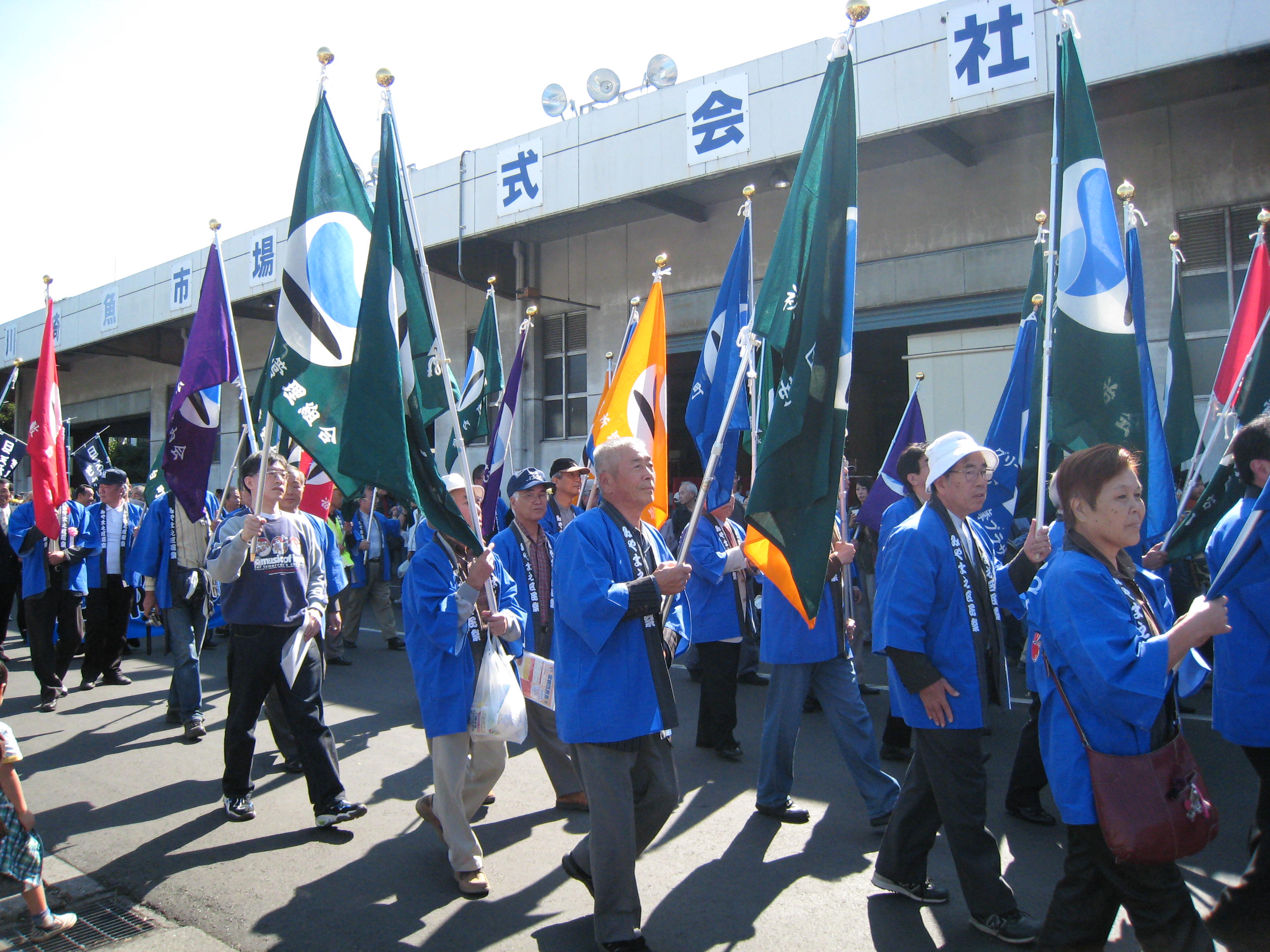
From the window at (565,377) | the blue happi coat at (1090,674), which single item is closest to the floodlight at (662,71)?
the window at (565,377)

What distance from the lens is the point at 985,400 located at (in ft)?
40.8

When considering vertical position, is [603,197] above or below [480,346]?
above

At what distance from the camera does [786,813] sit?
191 inches

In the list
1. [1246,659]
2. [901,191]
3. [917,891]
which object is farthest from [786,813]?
[901,191]

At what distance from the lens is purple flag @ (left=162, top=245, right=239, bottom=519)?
602 centimetres

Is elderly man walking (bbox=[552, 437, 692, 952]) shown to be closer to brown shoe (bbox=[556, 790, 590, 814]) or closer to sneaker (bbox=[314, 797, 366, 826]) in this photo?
brown shoe (bbox=[556, 790, 590, 814])

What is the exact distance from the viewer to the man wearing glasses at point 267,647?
483cm

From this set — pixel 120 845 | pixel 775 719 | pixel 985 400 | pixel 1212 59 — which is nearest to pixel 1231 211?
pixel 1212 59

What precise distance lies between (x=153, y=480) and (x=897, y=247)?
1051 cm

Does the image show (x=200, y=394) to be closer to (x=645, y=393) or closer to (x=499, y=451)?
(x=645, y=393)

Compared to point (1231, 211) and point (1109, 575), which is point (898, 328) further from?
point (1109, 575)

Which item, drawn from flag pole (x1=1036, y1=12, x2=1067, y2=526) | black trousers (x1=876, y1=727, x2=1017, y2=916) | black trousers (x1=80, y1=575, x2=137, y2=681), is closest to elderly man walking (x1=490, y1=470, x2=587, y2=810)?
black trousers (x1=876, y1=727, x2=1017, y2=916)

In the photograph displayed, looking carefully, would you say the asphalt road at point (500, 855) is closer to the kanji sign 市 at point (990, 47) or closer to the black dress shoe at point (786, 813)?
the black dress shoe at point (786, 813)

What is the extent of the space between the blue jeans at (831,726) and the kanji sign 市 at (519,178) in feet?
40.6
